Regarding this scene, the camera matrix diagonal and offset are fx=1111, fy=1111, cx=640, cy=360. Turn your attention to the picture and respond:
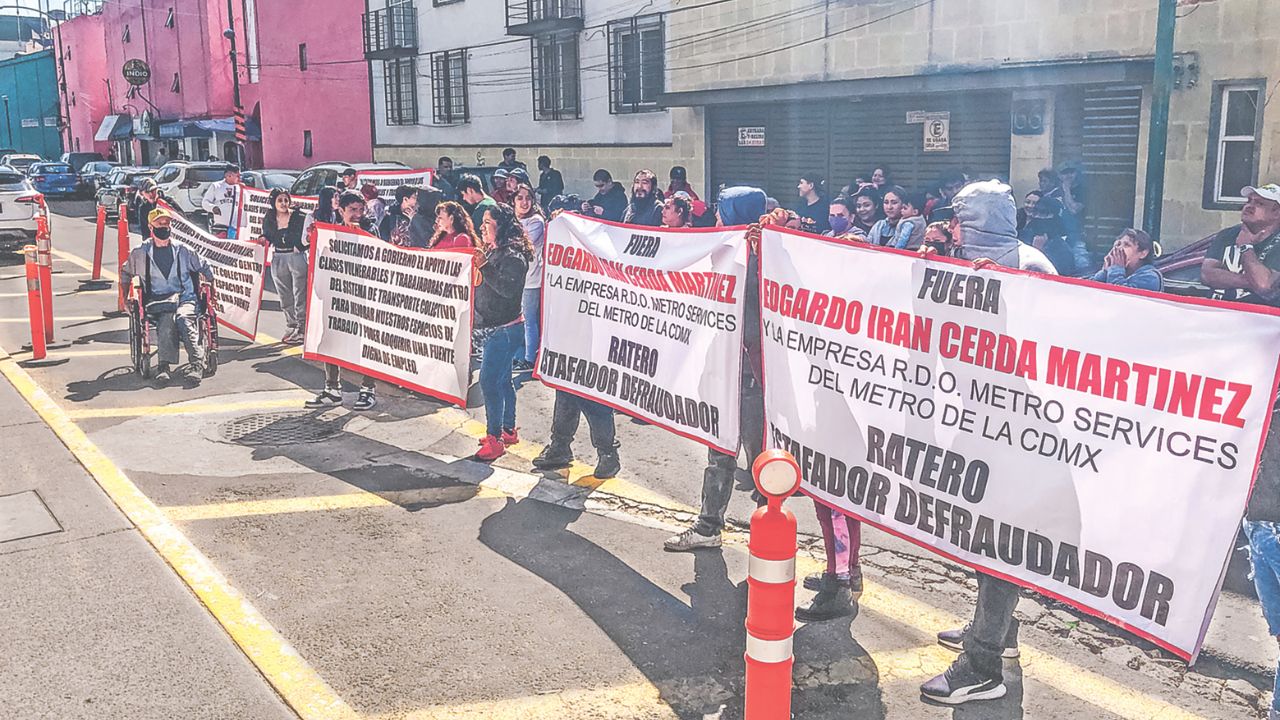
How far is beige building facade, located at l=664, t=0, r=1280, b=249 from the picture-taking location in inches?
518

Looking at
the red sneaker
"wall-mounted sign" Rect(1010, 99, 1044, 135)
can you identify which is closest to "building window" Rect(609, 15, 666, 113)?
"wall-mounted sign" Rect(1010, 99, 1044, 135)

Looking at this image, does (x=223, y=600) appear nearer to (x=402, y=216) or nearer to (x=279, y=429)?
(x=279, y=429)

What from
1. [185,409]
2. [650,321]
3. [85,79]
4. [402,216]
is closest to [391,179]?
[402,216]

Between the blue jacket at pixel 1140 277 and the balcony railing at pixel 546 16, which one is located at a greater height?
the balcony railing at pixel 546 16

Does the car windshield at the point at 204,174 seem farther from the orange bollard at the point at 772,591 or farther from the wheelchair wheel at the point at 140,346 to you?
the orange bollard at the point at 772,591

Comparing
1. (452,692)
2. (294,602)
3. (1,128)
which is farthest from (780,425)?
(1,128)

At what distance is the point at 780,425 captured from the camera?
556cm

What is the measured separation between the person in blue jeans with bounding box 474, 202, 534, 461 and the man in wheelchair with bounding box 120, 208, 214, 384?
158 inches

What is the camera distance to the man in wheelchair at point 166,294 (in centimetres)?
1048

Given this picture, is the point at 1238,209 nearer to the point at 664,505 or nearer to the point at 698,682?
the point at 664,505

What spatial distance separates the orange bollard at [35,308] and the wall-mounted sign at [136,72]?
136 ft

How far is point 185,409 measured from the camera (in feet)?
30.9

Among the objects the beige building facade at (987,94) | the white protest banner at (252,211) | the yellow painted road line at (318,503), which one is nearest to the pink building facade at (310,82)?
the beige building facade at (987,94)

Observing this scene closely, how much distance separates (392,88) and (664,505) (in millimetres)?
31164
